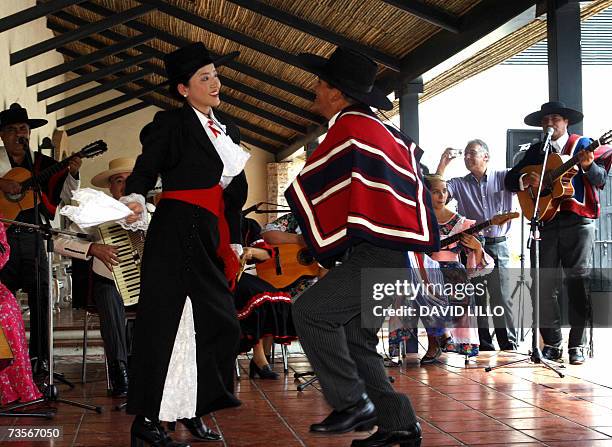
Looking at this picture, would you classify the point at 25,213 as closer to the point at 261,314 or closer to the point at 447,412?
the point at 261,314

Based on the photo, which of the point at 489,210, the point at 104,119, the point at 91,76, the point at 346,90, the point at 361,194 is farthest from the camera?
the point at 104,119

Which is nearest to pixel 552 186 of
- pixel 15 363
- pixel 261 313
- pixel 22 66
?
pixel 261 313

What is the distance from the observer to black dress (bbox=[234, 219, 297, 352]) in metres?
5.34

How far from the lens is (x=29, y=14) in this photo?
296 inches

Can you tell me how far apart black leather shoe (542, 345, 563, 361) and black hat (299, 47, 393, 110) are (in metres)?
3.25

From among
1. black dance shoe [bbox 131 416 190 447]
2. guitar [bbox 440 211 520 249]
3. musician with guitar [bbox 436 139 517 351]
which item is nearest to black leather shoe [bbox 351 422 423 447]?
black dance shoe [bbox 131 416 190 447]

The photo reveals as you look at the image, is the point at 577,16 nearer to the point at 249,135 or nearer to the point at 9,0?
the point at 9,0

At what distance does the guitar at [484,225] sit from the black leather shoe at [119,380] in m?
2.07

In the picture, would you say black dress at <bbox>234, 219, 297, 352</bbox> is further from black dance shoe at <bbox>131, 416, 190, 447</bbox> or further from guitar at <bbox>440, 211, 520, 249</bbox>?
black dance shoe at <bbox>131, 416, 190, 447</bbox>

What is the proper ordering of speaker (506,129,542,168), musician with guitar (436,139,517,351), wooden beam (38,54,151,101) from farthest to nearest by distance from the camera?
wooden beam (38,54,151,101) → speaker (506,129,542,168) → musician with guitar (436,139,517,351)

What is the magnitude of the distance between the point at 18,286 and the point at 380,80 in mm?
4800

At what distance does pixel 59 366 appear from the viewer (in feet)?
20.7

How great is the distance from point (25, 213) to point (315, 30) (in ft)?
12.6

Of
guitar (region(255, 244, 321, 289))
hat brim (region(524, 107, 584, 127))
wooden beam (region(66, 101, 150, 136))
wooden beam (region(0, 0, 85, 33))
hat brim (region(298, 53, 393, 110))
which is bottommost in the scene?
guitar (region(255, 244, 321, 289))
